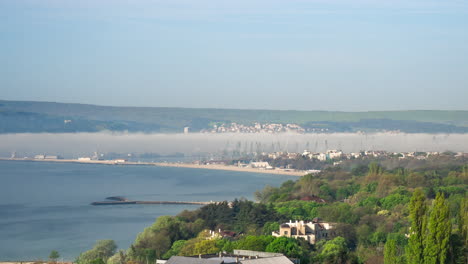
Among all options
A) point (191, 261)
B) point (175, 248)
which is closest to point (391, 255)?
point (191, 261)

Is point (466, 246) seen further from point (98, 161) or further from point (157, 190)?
point (98, 161)

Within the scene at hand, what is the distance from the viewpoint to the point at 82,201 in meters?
70.2

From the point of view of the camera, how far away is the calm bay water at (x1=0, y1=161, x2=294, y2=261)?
1640 inches

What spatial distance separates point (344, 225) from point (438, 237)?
1298cm

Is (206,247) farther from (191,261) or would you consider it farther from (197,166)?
(197,166)

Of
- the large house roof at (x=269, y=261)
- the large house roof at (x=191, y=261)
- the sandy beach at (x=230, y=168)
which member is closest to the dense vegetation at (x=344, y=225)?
the large house roof at (x=269, y=261)

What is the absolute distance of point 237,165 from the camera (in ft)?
443

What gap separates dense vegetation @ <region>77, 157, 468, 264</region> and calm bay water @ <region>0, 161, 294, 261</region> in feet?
12.6

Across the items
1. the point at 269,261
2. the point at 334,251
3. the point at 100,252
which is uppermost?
the point at 269,261

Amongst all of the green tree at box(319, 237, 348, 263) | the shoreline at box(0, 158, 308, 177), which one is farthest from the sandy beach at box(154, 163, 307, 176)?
the green tree at box(319, 237, 348, 263)

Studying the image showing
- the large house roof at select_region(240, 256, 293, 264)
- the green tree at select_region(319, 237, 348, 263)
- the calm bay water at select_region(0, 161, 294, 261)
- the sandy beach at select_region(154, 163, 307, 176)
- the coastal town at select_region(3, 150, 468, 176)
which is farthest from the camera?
the sandy beach at select_region(154, 163, 307, 176)

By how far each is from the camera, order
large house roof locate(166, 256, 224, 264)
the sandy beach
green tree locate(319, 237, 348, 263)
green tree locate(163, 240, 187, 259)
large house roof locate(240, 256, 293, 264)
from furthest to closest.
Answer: the sandy beach
green tree locate(163, 240, 187, 259)
green tree locate(319, 237, 348, 263)
large house roof locate(240, 256, 293, 264)
large house roof locate(166, 256, 224, 264)

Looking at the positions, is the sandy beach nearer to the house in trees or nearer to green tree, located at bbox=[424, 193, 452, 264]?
the house in trees

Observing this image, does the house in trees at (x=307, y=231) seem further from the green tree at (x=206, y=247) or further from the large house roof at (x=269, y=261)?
the large house roof at (x=269, y=261)
